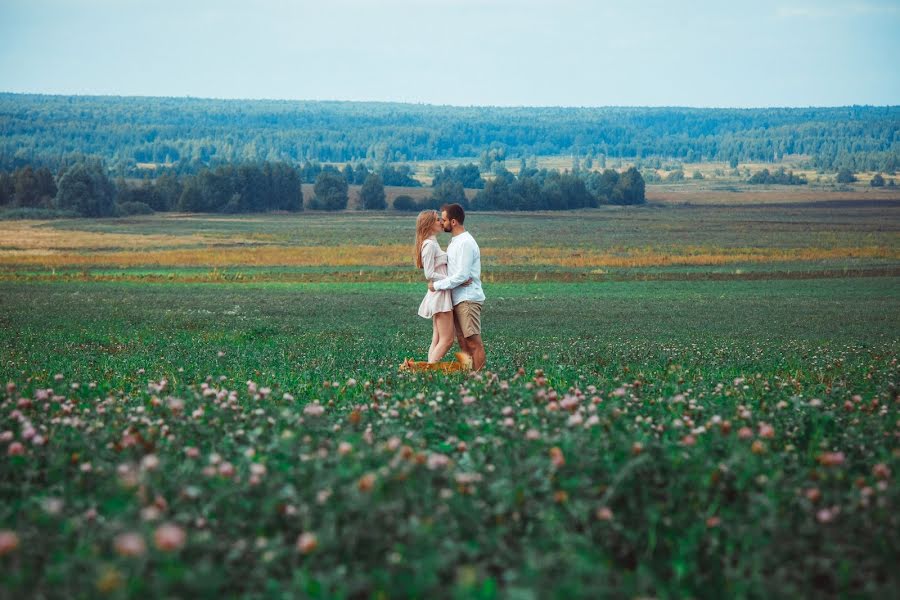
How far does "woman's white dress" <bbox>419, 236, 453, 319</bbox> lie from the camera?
542 inches

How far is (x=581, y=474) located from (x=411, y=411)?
295 cm

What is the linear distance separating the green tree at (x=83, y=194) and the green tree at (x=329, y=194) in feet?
129

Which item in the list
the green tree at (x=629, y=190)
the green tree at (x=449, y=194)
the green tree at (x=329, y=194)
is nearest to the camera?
the green tree at (x=329, y=194)

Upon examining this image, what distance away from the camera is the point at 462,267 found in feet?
44.3

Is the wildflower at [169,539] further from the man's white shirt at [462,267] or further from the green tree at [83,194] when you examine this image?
the green tree at [83,194]

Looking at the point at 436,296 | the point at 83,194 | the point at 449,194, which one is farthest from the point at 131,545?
the point at 449,194

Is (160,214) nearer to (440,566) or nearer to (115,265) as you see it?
(115,265)

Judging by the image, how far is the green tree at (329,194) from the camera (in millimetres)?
163750

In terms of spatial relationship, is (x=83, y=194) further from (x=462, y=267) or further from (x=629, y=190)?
(x=462, y=267)

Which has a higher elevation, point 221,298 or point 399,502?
point 399,502

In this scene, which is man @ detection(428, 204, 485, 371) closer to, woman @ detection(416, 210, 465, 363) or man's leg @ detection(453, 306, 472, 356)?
man's leg @ detection(453, 306, 472, 356)

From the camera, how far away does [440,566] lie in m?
4.63

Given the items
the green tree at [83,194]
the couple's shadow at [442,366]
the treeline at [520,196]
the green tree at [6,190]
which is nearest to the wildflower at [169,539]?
the couple's shadow at [442,366]

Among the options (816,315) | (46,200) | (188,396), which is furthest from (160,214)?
(188,396)
